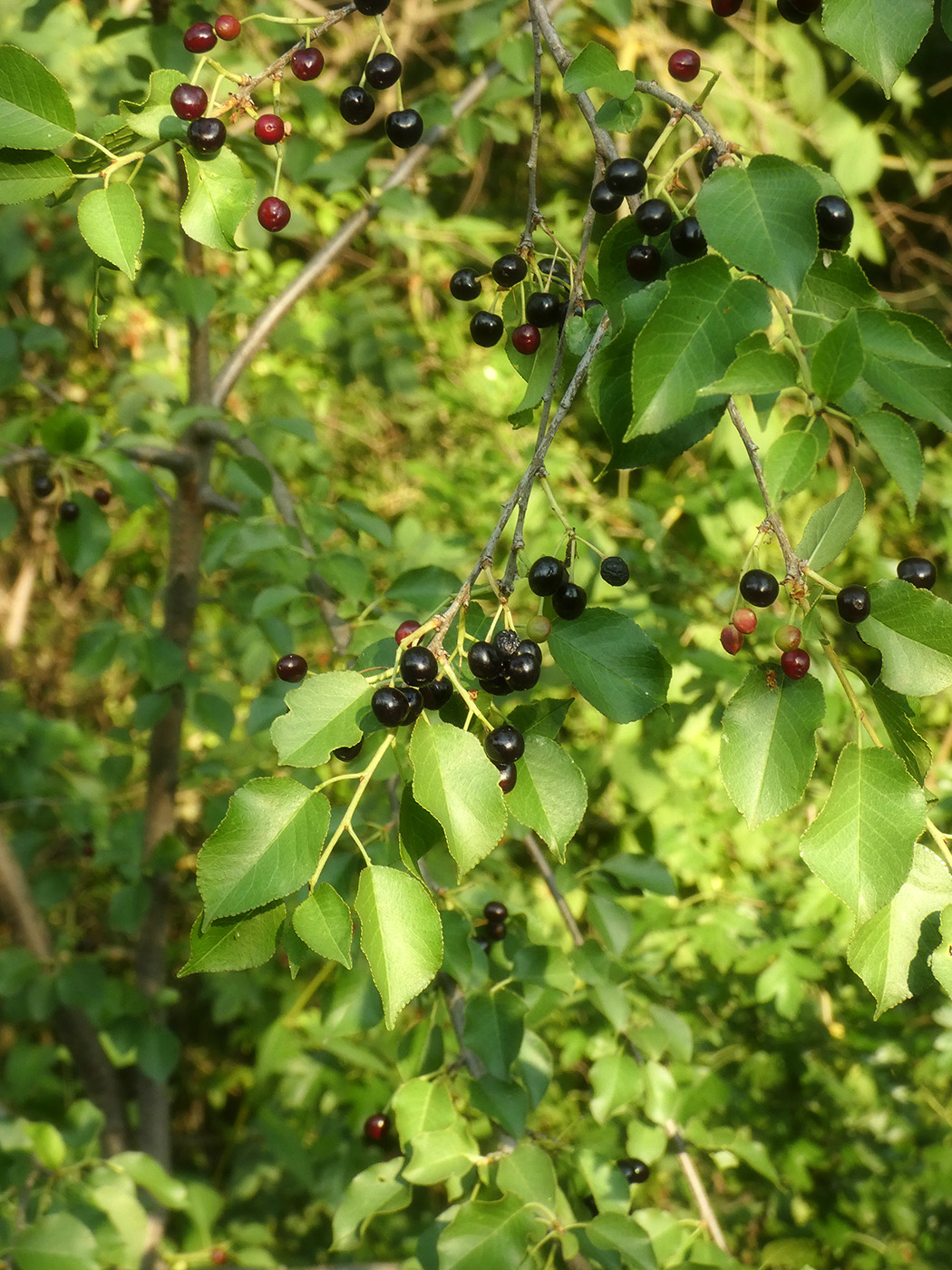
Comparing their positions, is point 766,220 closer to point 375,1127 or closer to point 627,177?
point 627,177

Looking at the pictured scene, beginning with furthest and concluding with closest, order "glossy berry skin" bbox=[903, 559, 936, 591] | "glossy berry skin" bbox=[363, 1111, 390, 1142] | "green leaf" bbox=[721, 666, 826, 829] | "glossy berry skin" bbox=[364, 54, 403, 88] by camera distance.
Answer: "glossy berry skin" bbox=[363, 1111, 390, 1142], "glossy berry skin" bbox=[364, 54, 403, 88], "glossy berry skin" bbox=[903, 559, 936, 591], "green leaf" bbox=[721, 666, 826, 829]

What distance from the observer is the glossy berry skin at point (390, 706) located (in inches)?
24.0

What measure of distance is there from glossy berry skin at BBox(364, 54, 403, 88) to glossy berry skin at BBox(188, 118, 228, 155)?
0.20m

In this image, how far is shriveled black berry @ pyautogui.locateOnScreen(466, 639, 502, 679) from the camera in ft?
2.13

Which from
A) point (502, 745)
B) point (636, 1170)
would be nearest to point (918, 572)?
point (502, 745)

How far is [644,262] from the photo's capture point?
2.10 feet

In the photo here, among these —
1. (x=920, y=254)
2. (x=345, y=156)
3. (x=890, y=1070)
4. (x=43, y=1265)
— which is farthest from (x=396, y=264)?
(x=43, y=1265)

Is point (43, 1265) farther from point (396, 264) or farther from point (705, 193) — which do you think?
point (396, 264)

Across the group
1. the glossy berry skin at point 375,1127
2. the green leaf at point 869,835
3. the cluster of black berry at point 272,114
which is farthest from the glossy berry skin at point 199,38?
the glossy berry skin at point 375,1127

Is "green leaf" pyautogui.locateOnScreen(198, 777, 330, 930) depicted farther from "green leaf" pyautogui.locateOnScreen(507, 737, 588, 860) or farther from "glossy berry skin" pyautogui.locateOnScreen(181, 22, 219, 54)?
"glossy berry skin" pyautogui.locateOnScreen(181, 22, 219, 54)

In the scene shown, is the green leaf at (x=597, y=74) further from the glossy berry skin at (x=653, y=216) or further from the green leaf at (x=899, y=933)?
the green leaf at (x=899, y=933)

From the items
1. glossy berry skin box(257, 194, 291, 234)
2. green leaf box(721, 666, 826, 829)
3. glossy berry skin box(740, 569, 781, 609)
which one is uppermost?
glossy berry skin box(257, 194, 291, 234)

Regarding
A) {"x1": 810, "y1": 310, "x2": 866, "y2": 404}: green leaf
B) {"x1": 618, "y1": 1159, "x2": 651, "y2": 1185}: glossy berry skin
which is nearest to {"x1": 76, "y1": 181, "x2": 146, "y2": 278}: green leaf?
{"x1": 810, "y1": 310, "x2": 866, "y2": 404}: green leaf

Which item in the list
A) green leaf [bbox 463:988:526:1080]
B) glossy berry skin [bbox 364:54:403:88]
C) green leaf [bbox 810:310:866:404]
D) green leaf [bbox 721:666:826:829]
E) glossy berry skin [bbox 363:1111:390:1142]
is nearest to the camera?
green leaf [bbox 810:310:866:404]
